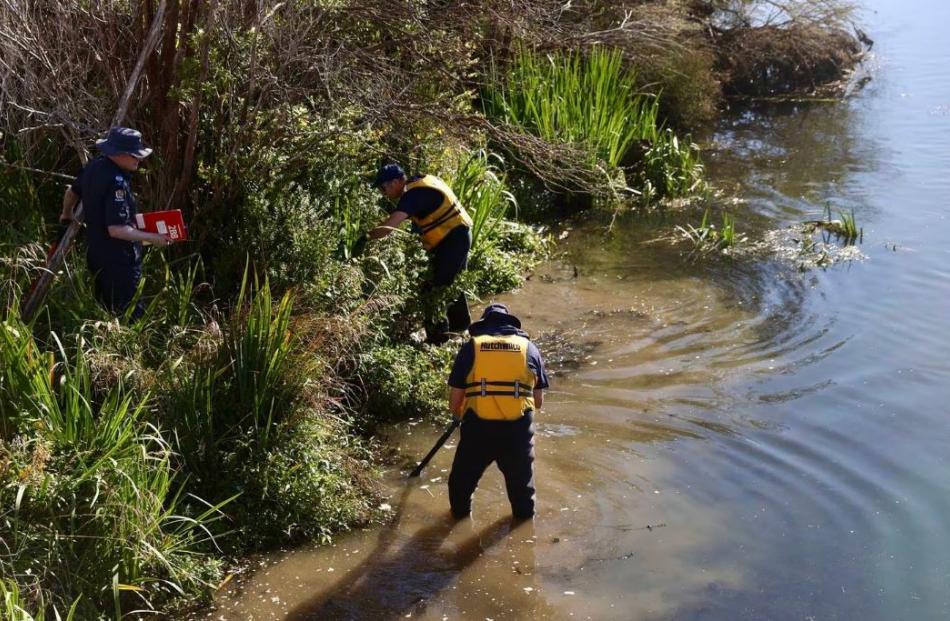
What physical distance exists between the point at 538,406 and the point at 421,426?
4.76 feet

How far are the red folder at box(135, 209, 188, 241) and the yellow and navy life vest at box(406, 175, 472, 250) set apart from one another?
2395mm

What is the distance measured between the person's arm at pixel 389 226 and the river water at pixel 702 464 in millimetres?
1675

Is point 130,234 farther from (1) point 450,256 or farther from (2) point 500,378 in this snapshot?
(1) point 450,256

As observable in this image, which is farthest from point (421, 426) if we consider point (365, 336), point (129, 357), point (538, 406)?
point (129, 357)

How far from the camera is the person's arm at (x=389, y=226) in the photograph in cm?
912

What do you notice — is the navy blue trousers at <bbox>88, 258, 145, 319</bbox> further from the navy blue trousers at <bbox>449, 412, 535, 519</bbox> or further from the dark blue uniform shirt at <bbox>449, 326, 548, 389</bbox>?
the navy blue trousers at <bbox>449, 412, 535, 519</bbox>

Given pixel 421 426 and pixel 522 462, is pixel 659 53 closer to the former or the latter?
pixel 421 426

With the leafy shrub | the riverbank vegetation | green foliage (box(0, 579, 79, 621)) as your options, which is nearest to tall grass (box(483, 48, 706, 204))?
the riverbank vegetation

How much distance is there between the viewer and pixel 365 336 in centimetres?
843

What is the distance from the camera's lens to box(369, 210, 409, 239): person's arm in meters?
9.12

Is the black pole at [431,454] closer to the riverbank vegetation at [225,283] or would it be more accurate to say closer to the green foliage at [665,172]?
the riverbank vegetation at [225,283]

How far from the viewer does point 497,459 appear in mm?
7129

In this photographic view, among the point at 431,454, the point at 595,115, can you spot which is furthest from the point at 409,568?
the point at 595,115

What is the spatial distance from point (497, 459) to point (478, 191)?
16.8ft
